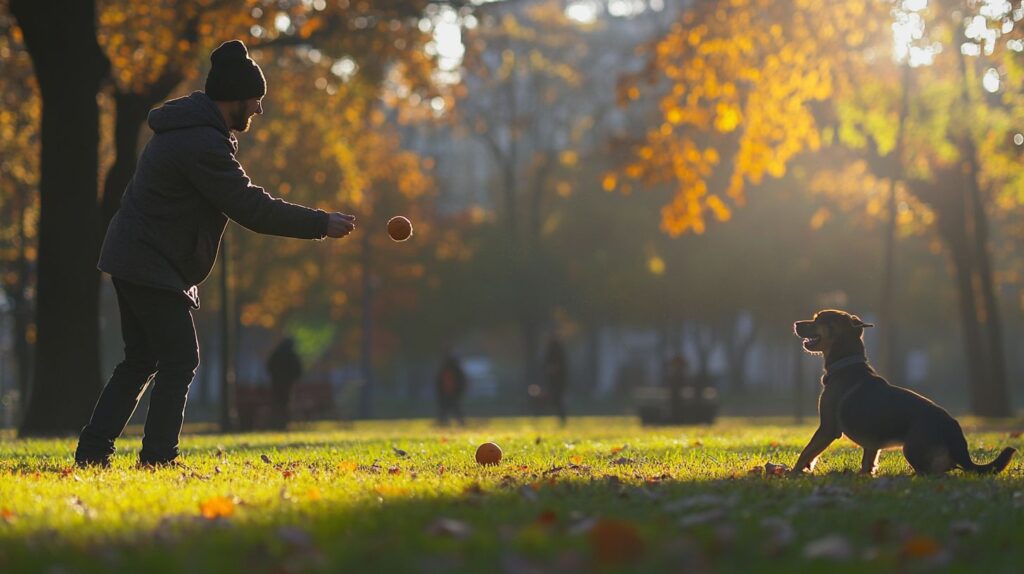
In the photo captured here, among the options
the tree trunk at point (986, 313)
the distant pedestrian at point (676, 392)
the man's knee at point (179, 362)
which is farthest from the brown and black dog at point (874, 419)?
the tree trunk at point (986, 313)

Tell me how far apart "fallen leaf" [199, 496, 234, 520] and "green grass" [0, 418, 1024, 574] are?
20mm

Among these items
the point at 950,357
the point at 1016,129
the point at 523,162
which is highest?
the point at 523,162

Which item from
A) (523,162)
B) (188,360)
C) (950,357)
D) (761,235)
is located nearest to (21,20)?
(188,360)

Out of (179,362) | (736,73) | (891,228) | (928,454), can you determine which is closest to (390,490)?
(179,362)

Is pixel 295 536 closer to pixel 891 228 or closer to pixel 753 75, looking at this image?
pixel 753 75

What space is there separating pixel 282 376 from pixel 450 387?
26.7 feet

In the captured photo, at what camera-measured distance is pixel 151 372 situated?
8.02 metres

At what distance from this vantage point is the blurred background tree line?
59.2ft

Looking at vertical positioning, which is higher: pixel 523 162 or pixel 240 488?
pixel 523 162

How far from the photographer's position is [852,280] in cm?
5094

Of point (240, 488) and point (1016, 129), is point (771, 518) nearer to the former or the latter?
point (240, 488)

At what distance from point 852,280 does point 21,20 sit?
39299 mm

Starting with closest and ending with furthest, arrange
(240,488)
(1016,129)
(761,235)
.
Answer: (240,488), (1016,129), (761,235)

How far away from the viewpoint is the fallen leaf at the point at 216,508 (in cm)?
537
